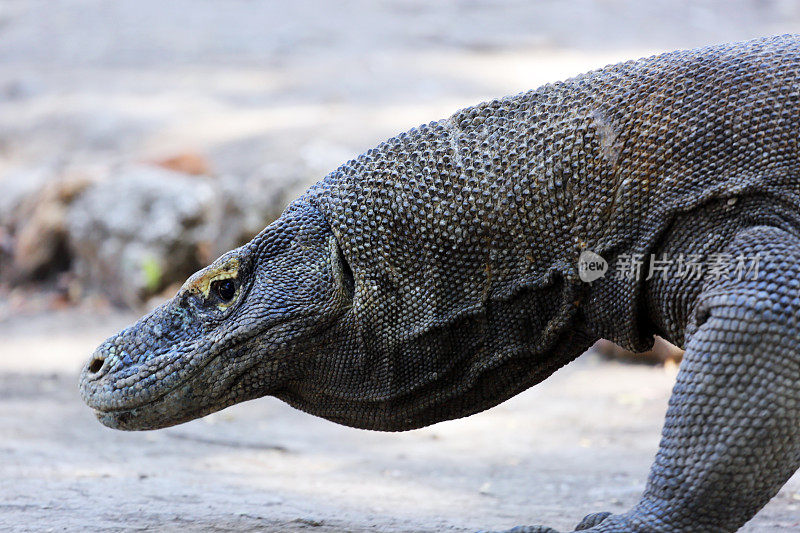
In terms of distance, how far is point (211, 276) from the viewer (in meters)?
3.32

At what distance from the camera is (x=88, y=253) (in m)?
10.7

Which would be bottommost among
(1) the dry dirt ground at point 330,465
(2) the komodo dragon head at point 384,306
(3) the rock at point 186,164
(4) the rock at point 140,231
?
(1) the dry dirt ground at point 330,465

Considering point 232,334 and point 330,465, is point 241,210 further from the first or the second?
point 232,334

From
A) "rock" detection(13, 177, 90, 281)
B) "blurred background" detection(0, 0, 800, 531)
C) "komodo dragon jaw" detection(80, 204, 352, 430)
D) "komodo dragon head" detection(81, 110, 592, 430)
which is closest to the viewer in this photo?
"komodo dragon head" detection(81, 110, 592, 430)

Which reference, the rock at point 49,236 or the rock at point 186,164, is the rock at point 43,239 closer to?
the rock at point 49,236

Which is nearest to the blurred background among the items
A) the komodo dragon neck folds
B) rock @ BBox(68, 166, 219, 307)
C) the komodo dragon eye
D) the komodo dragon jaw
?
rock @ BBox(68, 166, 219, 307)

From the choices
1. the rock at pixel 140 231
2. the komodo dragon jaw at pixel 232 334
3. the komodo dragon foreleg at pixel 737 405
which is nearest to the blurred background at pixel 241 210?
the rock at pixel 140 231

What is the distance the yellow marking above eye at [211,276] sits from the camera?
3.31 m

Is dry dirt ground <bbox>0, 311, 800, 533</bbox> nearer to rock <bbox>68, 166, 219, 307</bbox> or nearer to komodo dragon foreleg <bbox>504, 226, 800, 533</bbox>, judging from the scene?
komodo dragon foreleg <bbox>504, 226, 800, 533</bbox>

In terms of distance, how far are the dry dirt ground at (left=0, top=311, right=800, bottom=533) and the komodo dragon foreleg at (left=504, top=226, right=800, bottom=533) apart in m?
Answer: 1.13

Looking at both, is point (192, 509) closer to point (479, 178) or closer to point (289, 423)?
point (479, 178)

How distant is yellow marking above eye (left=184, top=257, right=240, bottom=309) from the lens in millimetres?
3307

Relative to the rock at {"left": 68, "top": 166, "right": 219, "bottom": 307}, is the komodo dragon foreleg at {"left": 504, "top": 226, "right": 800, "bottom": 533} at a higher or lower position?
lower

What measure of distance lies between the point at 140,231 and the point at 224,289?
719cm
